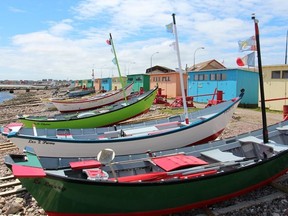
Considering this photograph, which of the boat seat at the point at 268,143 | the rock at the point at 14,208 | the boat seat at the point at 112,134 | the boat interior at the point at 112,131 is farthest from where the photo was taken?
the boat seat at the point at 112,134

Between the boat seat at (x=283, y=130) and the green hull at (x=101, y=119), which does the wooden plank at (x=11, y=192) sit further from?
the boat seat at (x=283, y=130)

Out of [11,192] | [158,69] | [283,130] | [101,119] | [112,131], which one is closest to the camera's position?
[11,192]

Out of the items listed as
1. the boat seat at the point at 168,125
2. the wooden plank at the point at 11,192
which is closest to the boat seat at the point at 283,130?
the boat seat at the point at 168,125

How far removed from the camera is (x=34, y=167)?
5574 mm

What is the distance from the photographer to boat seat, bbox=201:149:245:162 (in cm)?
770

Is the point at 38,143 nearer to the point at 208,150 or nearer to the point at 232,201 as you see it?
the point at 208,150

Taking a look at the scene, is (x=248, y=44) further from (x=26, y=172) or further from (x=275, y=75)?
(x=275, y=75)

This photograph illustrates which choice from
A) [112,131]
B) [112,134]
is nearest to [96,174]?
[112,134]

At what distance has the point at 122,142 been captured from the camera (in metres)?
9.87

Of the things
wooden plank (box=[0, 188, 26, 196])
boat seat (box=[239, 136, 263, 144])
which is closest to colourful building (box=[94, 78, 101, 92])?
wooden plank (box=[0, 188, 26, 196])

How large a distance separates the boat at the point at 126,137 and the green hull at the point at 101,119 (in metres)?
3.50

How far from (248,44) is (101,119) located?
10.4 m

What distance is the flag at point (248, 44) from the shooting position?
25.2 ft

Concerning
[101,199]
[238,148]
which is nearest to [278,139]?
[238,148]
